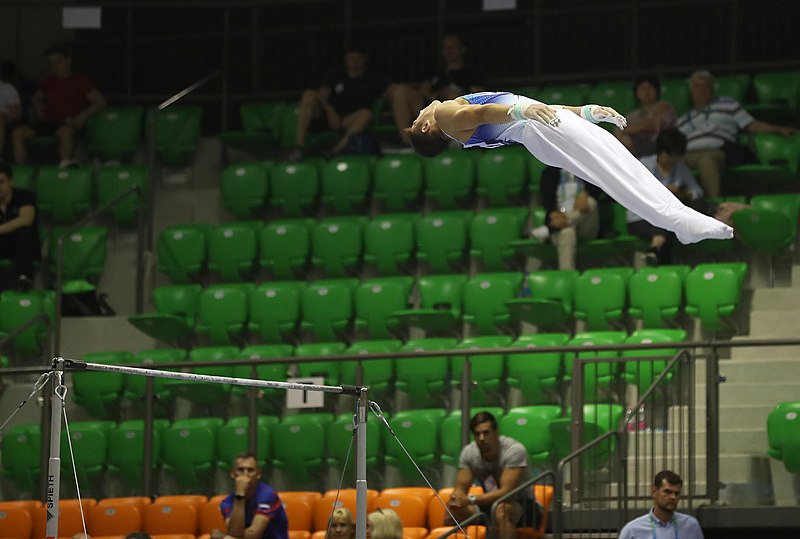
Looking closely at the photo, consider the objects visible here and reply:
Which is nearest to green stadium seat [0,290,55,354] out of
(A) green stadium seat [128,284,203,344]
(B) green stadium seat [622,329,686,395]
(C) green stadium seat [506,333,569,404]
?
(A) green stadium seat [128,284,203,344]

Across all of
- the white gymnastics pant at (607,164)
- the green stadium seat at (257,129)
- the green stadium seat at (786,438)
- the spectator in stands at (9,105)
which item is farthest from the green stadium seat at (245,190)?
the white gymnastics pant at (607,164)

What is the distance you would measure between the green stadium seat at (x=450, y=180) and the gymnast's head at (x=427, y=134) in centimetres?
576

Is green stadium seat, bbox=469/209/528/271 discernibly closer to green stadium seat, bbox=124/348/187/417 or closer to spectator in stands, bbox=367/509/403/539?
green stadium seat, bbox=124/348/187/417

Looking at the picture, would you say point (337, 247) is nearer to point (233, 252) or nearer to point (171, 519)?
point (233, 252)

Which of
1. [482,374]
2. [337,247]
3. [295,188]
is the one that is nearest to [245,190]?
[295,188]

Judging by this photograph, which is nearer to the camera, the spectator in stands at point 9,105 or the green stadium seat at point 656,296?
the green stadium seat at point 656,296

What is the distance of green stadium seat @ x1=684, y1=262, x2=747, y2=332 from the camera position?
11.2 m

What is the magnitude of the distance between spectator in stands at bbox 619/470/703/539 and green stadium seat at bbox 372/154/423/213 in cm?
497

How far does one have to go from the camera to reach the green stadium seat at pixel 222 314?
1236 centimetres

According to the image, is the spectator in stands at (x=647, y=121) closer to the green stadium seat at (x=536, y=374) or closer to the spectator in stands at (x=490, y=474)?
the green stadium seat at (x=536, y=374)

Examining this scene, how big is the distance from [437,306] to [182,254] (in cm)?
258

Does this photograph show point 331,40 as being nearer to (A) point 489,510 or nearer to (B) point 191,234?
(B) point 191,234

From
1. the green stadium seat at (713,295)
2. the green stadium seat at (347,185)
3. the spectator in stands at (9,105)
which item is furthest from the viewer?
the spectator in stands at (9,105)

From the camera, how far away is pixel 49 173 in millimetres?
14219
